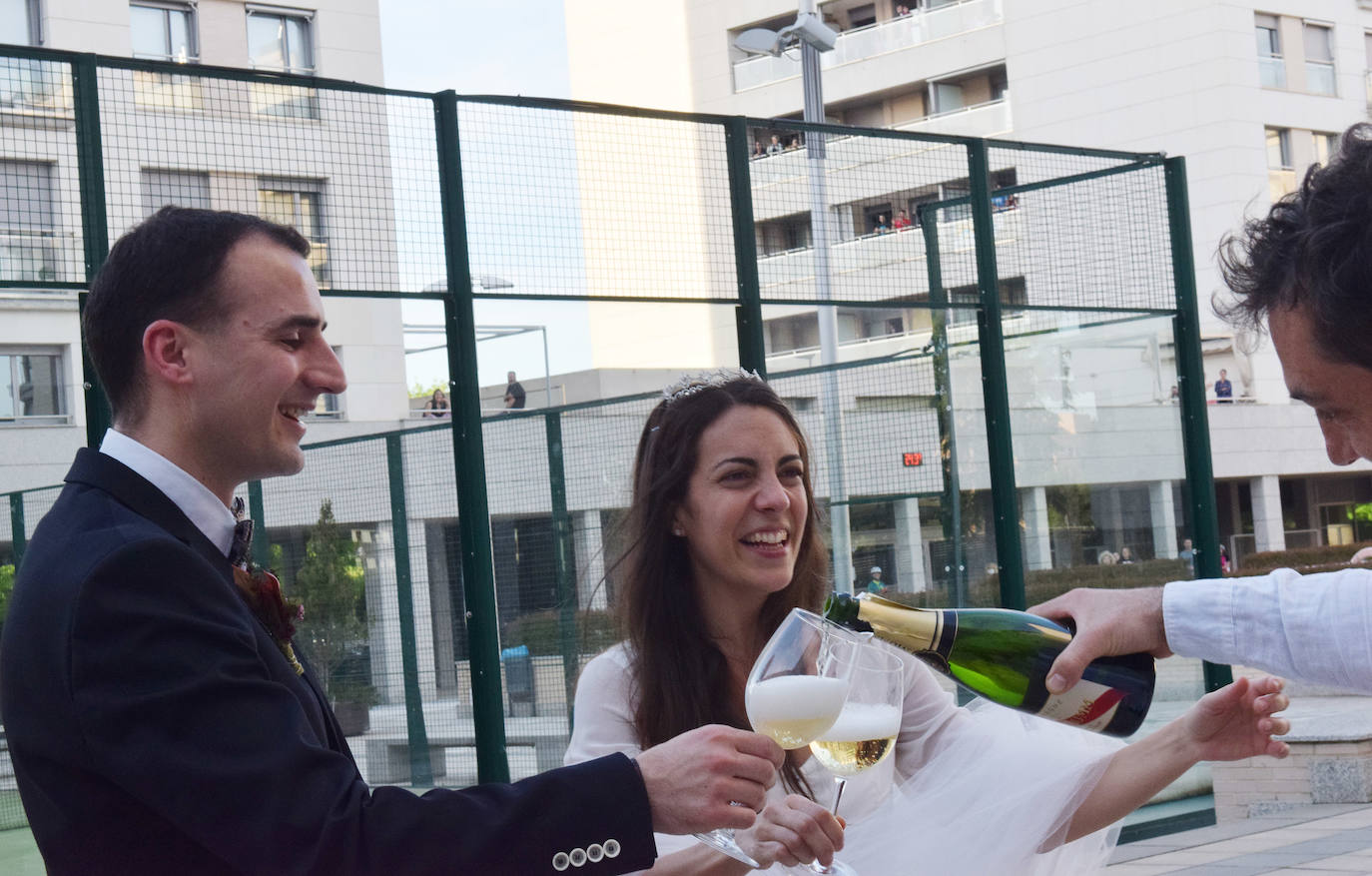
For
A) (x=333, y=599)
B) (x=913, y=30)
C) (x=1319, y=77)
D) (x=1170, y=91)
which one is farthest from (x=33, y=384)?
(x=1319, y=77)

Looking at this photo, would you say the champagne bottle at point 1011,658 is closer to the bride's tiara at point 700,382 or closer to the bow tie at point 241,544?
the bow tie at point 241,544

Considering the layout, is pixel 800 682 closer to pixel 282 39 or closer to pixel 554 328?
pixel 554 328

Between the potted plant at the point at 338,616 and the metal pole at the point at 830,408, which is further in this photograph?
the metal pole at the point at 830,408

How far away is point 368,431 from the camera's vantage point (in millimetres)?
6133

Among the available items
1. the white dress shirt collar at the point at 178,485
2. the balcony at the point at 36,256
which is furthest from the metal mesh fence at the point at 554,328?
the white dress shirt collar at the point at 178,485

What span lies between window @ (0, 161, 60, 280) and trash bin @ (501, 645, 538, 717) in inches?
83.2

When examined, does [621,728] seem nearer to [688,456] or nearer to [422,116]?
[688,456]

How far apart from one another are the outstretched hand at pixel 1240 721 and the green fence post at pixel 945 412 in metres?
4.77

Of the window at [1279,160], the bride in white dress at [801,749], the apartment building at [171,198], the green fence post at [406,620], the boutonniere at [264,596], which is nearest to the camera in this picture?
the boutonniere at [264,596]

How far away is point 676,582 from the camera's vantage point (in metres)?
3.50

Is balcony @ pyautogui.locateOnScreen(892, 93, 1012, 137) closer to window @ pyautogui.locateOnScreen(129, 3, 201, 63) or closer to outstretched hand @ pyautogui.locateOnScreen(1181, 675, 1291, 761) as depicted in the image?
window @ pyautogui.locateOnScreen(129, 3, 201, 63)

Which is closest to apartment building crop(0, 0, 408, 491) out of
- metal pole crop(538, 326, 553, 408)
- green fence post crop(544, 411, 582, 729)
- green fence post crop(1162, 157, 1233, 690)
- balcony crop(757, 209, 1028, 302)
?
metal pole crop(538, 326, 553, 408)

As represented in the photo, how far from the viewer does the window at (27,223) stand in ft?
16.2

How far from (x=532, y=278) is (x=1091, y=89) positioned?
1287 inches
